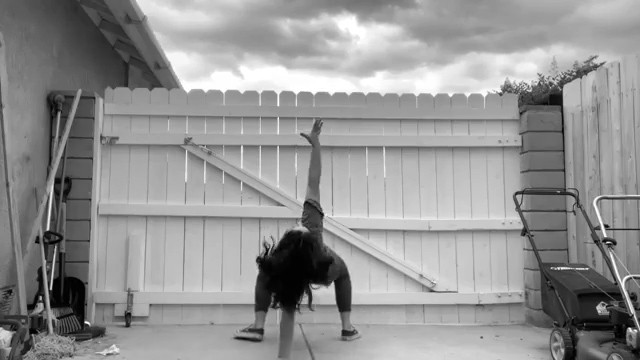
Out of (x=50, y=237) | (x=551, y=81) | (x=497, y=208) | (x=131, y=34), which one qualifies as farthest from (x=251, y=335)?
(x=551, y=81)

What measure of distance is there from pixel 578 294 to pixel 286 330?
1856mm

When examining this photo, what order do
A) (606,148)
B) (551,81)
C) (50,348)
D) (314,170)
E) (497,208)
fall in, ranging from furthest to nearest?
(551,81), (497,208), (606,148), (50,348), (314,170)

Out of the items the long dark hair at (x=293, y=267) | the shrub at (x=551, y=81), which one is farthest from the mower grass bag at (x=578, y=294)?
the shrub at (x=551, y=81)

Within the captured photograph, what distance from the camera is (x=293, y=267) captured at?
244cm

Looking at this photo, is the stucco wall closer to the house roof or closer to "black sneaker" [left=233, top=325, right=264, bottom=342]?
the house roof

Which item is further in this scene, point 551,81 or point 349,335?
point 551,81

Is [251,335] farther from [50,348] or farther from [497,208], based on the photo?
[497,208]

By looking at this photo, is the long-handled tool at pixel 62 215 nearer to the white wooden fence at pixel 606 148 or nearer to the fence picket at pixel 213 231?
the fence picket at pixel 213 231

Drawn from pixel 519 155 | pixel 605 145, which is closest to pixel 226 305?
pixel 519 155

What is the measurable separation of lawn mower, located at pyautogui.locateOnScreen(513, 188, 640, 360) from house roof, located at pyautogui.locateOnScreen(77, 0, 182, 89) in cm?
427

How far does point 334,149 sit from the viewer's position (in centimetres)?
438

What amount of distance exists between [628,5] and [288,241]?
21.6ft

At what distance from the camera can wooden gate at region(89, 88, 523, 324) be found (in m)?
4.23

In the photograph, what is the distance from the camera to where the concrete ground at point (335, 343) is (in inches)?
132
